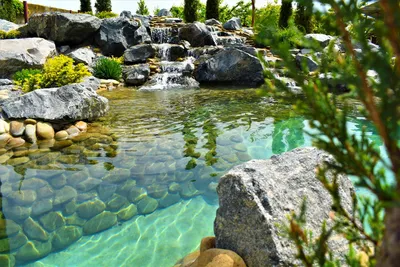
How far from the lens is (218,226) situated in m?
3.01

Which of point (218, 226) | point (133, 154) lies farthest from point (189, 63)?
point (218, 226)

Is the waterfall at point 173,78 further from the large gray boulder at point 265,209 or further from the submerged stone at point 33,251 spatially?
the large gray boulder at point 265,209

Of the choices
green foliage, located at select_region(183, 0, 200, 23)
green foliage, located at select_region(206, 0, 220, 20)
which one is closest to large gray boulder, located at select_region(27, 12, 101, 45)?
green foliage, located at select_region(183, 0, 200, 23)

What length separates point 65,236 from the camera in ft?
13.4

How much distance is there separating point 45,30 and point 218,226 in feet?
66.1

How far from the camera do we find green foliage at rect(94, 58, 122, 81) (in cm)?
1594

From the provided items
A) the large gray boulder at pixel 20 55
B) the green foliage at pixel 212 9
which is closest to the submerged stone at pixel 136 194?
the large gray boulder at pixel 20 55

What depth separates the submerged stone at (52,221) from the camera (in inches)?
165

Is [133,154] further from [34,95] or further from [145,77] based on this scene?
[145,77]

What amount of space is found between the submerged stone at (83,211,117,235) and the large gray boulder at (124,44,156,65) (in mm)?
15075

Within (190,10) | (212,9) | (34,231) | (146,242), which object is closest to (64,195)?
(34,231)

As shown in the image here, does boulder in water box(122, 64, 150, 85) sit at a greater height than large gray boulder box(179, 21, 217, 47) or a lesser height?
lesser

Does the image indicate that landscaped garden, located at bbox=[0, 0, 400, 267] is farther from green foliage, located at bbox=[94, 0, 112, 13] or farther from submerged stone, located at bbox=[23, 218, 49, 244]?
green foliage, located at bbox=[94, 0, 112, 13]

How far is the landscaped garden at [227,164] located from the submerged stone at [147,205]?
2 centimetres
